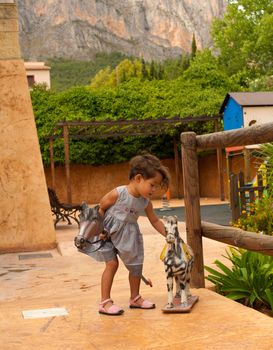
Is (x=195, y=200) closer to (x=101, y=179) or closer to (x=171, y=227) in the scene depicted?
(x=171, y=227)

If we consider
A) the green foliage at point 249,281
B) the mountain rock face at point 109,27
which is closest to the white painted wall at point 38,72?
the mountain rock face at point 109,27

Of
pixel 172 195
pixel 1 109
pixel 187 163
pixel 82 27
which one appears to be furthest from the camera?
pixel 82 27

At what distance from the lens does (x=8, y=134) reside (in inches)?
384

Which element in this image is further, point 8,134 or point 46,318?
point 8,134

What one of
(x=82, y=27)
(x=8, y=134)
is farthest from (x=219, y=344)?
(x=82, y=27)

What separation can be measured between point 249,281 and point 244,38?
43477 mm

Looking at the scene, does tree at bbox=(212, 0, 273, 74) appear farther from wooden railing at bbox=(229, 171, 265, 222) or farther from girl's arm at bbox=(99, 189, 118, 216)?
girl's arm at bbox=(99, 189, 118, 216)

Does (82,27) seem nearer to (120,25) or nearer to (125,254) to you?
(120,25)

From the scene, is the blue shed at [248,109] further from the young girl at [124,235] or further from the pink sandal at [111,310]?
the pink sandal at [111,310]

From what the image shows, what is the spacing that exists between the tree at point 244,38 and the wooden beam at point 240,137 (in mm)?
40933

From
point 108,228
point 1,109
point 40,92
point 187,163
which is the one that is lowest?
point 108,228

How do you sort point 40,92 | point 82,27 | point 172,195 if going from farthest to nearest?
point 82,27 < point 40,92 < point 172,195

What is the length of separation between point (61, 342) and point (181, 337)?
60cm

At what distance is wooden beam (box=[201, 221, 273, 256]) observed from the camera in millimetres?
3926
